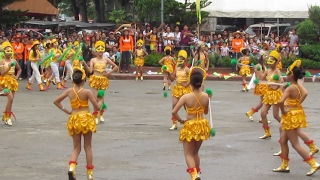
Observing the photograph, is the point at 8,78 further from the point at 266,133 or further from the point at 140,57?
the point at 140,57

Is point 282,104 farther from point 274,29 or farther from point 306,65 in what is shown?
point 274,29

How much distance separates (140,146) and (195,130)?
3642mm

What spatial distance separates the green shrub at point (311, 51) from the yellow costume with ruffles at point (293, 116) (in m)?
19.4

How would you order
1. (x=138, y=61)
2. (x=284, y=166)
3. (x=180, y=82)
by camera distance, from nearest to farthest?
1. (x=284, y=166)
2. (x=180, y=82)
3. (x=138, y=61)

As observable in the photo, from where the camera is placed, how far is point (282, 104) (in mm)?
9719

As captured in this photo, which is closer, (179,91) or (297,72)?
(297,72)

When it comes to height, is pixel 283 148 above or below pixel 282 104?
below

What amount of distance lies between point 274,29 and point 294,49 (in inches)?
443

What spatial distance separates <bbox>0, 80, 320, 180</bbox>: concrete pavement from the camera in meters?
10.0

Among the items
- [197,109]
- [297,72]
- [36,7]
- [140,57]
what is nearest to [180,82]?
[297,72]

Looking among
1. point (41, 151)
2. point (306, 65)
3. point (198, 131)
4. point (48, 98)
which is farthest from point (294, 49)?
point (198, 131)

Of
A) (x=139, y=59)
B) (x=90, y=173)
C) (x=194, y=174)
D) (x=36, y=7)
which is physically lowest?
(x=90, y=173)

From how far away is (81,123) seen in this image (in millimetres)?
9297

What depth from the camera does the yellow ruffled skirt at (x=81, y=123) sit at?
930 centimetres
